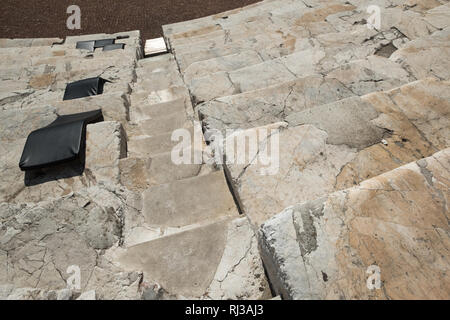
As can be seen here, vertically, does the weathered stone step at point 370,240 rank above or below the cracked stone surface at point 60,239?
above

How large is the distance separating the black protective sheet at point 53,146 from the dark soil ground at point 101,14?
226 inches

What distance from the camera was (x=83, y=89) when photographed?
3.60 metres

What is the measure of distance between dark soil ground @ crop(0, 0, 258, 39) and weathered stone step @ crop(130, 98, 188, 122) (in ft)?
15.6

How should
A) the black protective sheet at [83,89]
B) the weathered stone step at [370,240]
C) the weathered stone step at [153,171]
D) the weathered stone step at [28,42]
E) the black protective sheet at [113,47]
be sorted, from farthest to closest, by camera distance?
the weathered stone step at [28,42] < the black protective sheet at [113,47] < the black protective sheet at [83,89] < the weathered stone step at [153,171] < the weathered stone step at [370,240]

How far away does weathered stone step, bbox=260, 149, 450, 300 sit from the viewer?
3.89ft

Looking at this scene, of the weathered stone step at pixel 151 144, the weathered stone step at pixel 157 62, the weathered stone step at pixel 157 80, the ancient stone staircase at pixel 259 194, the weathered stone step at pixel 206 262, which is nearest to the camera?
the ancient stone staircase at pixel 259 194

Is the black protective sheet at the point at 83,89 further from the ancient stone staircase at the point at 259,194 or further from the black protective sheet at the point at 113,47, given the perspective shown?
the black protective sheet at the point at 113,47

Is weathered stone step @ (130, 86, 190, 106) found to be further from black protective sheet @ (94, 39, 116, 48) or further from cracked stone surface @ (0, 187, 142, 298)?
black protective sheet @ (94, 39, 116, 48)

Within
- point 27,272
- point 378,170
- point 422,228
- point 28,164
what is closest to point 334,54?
point 378,170

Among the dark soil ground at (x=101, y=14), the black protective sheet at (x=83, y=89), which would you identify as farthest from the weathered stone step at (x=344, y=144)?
the dark soil ground at (x=101, y=14)

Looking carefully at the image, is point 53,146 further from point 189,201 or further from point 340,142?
point 340,142

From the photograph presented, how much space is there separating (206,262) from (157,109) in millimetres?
2189

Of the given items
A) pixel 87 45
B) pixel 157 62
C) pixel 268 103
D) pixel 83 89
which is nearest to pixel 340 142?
pixel 268 103

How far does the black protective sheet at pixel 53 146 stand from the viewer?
2127 mm
